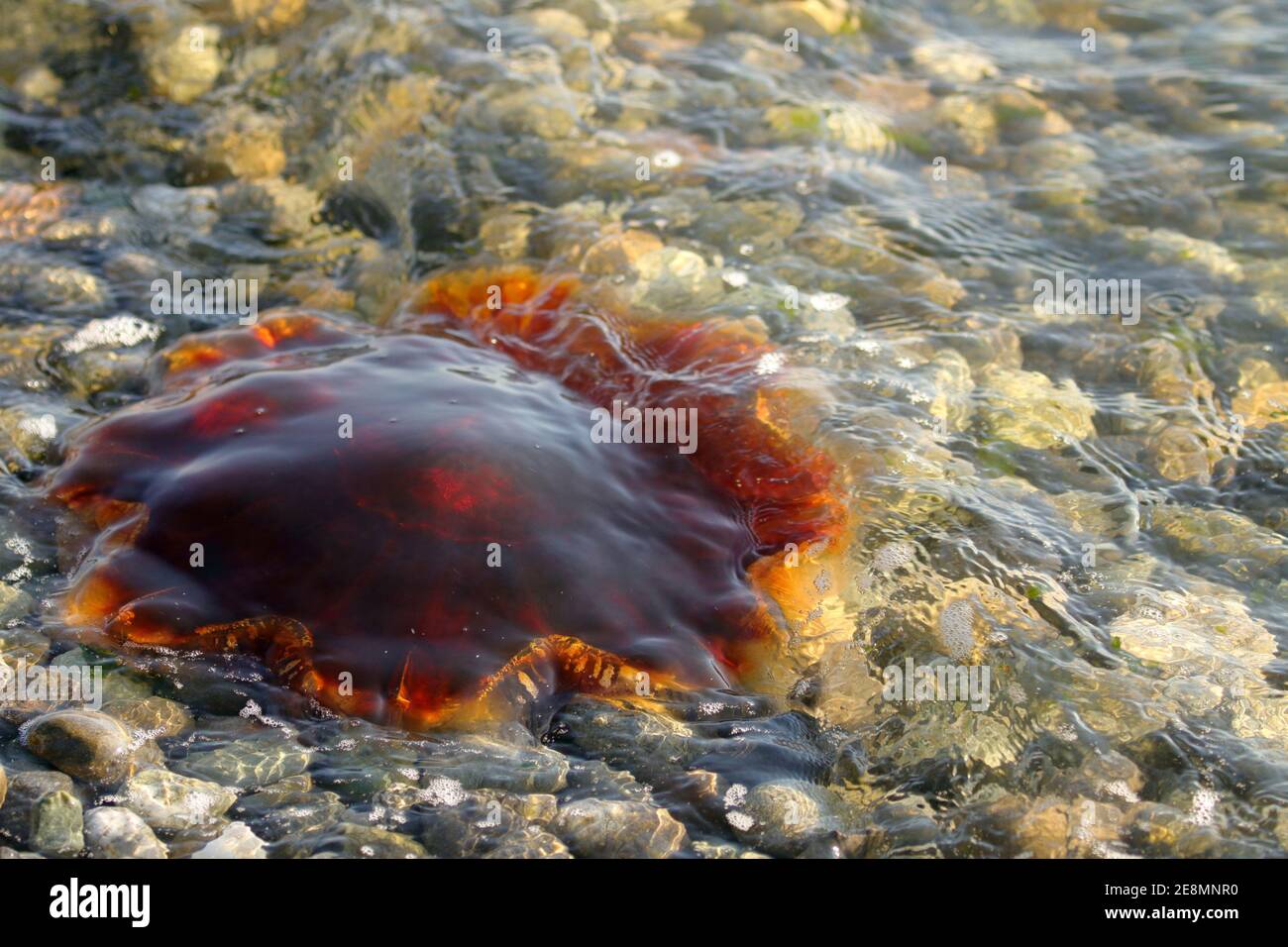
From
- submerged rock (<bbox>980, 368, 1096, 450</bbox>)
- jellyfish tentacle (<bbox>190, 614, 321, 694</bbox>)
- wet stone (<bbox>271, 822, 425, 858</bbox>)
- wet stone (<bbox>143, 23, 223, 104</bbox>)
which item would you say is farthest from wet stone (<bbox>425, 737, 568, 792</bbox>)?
wet stone (<bbox>143, 23, 223, 104</bbox>)

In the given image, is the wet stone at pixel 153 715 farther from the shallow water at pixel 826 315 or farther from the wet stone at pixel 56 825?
the wet stone at pixel 56 825

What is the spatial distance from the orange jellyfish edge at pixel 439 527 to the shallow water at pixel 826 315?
14 centimetres

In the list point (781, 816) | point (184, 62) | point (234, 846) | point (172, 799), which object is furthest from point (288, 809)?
point (184, 62)

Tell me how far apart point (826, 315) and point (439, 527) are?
2720 mm

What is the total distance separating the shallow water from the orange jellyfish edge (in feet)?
0.46

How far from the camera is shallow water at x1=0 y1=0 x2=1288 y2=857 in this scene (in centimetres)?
352

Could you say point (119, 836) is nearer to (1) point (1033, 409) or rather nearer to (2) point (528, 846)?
(2) point (528, 846)

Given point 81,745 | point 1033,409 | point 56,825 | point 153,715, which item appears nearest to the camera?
point 56,825

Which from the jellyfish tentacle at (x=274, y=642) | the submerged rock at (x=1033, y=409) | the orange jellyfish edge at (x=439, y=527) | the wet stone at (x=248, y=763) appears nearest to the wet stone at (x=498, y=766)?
the orange jellyfish edge at (x=439, y=527)

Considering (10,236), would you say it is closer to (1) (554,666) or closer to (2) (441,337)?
(2) (441,337)

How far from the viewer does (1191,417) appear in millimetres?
5371

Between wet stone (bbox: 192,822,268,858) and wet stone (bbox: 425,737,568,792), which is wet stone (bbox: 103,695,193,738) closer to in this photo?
wet stone (bbox: 192,822,268,858)

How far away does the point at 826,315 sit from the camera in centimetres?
586
